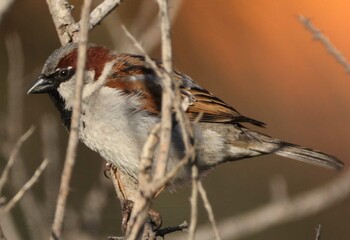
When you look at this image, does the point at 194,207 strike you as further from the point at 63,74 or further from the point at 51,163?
the point at 51,163

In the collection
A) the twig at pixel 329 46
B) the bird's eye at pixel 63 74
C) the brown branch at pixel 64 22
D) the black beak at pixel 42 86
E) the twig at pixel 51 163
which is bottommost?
the twig at pixel 51 163

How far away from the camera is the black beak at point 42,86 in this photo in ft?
13.4

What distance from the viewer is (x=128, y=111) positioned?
411 cm

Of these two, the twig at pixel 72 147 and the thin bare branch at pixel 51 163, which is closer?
the twig at pixel 72 147

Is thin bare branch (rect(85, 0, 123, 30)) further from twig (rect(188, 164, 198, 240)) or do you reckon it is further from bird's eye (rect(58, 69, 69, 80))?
twig (rect(188, 164, 198, 240))

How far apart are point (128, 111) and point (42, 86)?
1.39 feet

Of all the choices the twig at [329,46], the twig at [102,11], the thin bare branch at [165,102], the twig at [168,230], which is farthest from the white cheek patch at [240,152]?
the thin bare branch at [165,102]

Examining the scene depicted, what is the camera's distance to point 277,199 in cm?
432

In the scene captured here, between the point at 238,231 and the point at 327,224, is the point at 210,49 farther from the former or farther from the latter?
the point at 238,231

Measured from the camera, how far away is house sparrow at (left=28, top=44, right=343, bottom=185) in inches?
158

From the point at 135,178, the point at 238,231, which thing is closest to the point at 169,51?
the point at 135,178

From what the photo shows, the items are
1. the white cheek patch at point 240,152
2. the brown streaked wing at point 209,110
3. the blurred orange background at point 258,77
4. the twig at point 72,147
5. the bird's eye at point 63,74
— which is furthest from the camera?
the blurred orange background at point 258,77

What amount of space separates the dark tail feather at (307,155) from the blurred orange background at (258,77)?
5.31 feet

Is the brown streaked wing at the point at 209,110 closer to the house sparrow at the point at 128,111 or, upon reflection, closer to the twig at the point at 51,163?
the house sparrow at the point at 128,111
